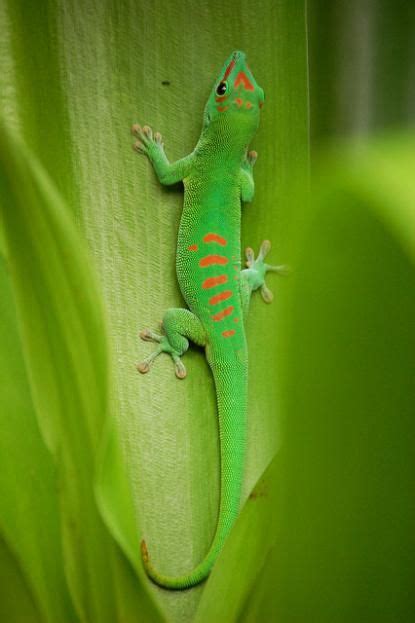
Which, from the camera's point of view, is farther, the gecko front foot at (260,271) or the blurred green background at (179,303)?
the gecko front foot at (260,271)

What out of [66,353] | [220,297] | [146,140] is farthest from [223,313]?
[66,353]

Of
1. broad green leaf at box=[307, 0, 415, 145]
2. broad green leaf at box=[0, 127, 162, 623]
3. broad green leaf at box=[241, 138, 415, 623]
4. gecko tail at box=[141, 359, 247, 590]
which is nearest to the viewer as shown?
broad green leaf at box=[241, 138, 415, 623]

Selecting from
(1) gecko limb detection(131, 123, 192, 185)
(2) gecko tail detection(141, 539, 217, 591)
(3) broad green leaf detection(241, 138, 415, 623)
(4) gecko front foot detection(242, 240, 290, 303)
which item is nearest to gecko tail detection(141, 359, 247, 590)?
(2) gecko tail detection(141, 539, 217, 591)

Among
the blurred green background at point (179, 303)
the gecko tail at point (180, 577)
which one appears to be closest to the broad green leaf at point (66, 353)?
the blurred green background at point (179, 303)

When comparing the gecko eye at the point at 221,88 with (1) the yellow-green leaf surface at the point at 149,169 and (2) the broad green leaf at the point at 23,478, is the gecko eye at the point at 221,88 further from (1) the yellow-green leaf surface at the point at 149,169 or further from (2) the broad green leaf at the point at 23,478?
(2) the broad green leaf at the point at 23,478

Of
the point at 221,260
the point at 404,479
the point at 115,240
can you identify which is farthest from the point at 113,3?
the point at 404,479

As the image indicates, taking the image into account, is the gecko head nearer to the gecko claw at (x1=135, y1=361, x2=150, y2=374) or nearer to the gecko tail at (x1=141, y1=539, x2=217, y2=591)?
the gecko claw at (x1=135, y1=361, x2=150, y2=374)
